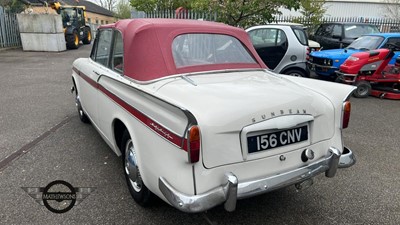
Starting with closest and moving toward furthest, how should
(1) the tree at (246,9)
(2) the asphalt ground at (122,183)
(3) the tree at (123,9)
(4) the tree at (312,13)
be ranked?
(2) the asphalt ground at (122,183) < (1) the tree at (246,9) < (4) the tree at (312,13) < (3) the tree at (123,9)

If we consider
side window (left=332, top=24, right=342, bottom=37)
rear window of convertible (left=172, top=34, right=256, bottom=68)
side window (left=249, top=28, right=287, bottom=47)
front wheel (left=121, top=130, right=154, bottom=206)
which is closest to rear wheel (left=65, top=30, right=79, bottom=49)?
side window (left=249, top=28, right=287, bottom=47)

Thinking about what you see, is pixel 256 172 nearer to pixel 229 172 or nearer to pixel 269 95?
pixel 229 172

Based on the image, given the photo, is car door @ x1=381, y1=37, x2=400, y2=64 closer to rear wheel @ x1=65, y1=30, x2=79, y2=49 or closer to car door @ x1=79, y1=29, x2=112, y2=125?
car door @ x1=79, y1=29, x2=112, y2=125

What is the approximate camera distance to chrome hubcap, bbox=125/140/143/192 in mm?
2996

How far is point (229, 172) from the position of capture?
229 cm

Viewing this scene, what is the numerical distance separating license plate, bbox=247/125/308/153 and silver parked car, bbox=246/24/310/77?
6201 millimetres

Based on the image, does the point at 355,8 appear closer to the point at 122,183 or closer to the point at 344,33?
the point at 344,33

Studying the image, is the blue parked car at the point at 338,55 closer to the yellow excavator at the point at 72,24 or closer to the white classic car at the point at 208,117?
the white classic car at the point at 208,117

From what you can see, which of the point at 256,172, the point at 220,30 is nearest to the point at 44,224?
the point at 256,172

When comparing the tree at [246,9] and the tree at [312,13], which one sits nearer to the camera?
the tree at [246,9]

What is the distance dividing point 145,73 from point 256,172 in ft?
4.72

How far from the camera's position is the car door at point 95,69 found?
396 cm

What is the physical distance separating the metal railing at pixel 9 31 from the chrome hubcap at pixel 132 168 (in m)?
18.5

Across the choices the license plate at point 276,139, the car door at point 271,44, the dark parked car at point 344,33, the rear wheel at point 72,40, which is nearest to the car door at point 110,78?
the license plate at point 276,139
